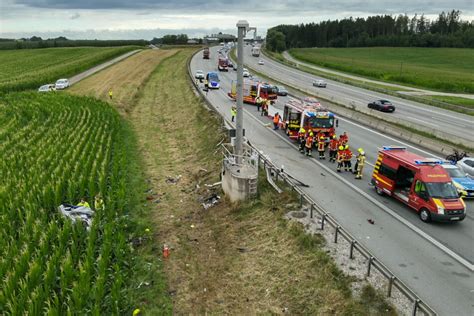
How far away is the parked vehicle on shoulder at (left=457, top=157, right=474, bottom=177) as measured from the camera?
2120cm

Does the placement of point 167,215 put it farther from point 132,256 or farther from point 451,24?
point 451,24

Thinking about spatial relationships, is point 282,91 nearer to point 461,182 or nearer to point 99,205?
point 461,182

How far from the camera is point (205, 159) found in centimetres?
2530

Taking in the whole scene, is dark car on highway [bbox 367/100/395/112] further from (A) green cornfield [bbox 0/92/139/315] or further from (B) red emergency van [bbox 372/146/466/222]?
(A) green cornfield [bbox 0/92/139/315]

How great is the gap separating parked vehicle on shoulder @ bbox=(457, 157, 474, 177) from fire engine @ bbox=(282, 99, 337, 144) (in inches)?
281

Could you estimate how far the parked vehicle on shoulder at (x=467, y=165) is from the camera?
21.2 metres

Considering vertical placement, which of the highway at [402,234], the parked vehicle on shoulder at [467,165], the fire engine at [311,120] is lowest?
the highway at [402,234]

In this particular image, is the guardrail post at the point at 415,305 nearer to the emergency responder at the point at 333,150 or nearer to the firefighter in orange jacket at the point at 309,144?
the emergency responder at the point at 333,150

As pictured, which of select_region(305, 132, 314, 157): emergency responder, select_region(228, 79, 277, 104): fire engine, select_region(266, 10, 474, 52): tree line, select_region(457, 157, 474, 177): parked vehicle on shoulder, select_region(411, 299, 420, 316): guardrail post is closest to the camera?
select_region(411, 299, 420, 316): guardrail post

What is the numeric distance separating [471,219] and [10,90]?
169 feet

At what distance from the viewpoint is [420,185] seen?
52.7 feet

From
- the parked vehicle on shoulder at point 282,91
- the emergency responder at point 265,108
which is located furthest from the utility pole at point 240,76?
the parked vehicle on shoulder at point 282,91

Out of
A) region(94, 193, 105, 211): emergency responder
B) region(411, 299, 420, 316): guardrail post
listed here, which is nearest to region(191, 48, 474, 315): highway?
region(411, 299, 420, 316): guardrail post

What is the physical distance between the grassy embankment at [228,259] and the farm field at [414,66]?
5707cm
